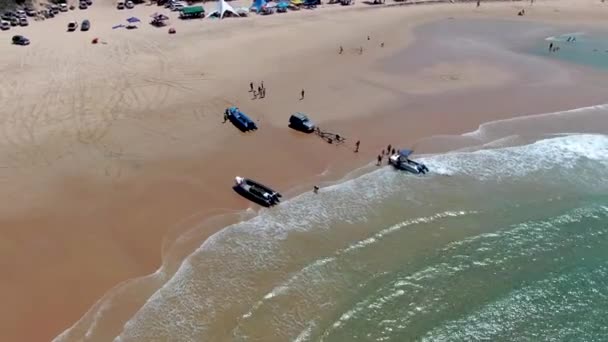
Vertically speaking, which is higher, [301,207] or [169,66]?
[169,66]

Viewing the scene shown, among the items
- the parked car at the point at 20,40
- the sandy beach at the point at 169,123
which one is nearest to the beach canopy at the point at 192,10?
the sandy beach at the point at 169,123

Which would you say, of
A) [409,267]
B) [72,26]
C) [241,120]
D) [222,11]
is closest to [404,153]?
[409,267]

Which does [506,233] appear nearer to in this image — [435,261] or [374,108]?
[435,261]

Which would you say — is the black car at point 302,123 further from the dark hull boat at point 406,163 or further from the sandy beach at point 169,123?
the dark hull boat at point 406,163

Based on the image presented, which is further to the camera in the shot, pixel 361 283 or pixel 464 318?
pixel 361 283

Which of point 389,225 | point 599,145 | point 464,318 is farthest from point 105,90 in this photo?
point 599,145

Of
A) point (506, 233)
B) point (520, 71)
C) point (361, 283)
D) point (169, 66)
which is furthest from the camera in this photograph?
A: point (520, 71)

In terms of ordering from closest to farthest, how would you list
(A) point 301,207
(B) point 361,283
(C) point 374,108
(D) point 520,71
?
(B) point 361,283 → (A) point 301,207 → (C) point 374,108 → (D) point 520,71
